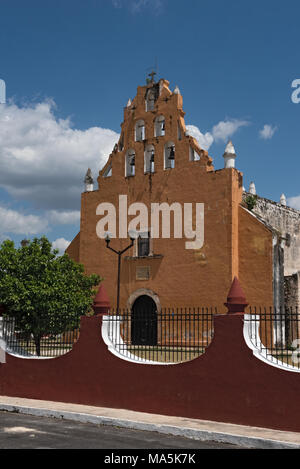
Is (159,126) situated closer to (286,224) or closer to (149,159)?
(149,159)

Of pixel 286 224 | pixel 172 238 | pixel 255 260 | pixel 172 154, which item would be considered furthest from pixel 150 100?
pixel 286 224

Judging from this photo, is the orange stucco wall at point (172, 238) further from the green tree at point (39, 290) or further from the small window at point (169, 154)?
the green tree at point (39, 290)

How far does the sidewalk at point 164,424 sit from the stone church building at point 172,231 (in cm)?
1012

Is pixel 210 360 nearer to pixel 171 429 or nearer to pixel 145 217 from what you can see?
pixel 171 429

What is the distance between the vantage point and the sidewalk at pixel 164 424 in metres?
7.41

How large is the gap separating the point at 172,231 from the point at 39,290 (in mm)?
8270

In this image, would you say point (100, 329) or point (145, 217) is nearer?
point (100, 329)

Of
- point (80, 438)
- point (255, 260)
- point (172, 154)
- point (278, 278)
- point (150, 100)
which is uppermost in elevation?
point (150, 100)

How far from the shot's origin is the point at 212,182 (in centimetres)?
2019

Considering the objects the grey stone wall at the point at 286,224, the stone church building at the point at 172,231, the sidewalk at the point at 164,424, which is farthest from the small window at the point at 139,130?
the sidewalk at the point at 164,424

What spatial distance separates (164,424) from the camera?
8.48 meters

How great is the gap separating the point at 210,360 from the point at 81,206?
15.9 meters
